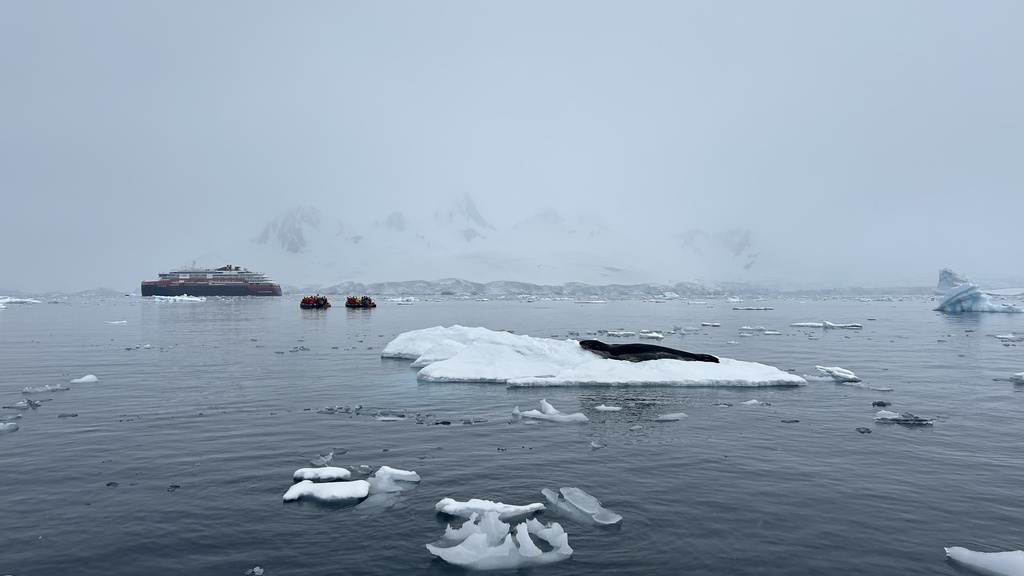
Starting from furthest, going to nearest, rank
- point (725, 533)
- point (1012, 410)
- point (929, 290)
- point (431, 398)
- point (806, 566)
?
1. point (929, 290)
2. point (431, 398)
3. point (1012, 410)
4. point (725, 533)
5. point (806, 566)

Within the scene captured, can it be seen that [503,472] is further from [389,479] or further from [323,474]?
[323,474]

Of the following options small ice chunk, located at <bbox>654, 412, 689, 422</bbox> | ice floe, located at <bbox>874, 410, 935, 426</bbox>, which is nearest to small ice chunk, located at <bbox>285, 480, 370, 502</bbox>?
small ice chunk, located at <bbox>654, 412, 689, 422</bbox>

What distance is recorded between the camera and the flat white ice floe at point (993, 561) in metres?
7.39

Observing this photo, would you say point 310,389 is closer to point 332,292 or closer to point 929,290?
point 332,292

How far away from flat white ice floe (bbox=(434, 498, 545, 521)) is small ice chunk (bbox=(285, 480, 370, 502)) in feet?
4.60

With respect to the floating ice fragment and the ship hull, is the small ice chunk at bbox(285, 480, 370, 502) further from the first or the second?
the ship hull

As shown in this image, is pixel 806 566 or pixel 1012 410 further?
pixel 1012 410

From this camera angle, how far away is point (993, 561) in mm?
7531

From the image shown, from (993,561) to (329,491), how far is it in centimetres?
907

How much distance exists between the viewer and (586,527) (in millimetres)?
8789

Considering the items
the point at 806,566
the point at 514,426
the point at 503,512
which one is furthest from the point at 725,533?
the point at 514,426

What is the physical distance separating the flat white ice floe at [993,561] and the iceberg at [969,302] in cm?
7569

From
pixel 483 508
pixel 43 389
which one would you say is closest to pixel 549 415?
pixel 483 508

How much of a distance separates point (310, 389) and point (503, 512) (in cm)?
1313
